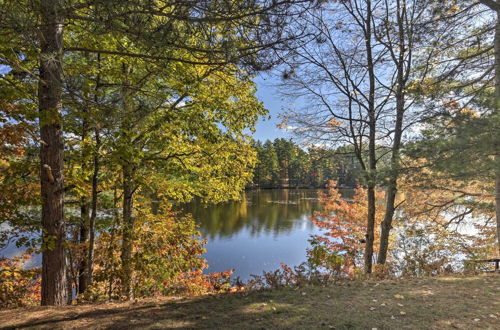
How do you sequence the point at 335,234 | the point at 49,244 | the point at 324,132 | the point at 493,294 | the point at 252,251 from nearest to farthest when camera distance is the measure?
the point at 49,244, the point at 493,294, the point at 324,132, the point at 335,234, the point at 252,251

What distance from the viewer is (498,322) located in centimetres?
286

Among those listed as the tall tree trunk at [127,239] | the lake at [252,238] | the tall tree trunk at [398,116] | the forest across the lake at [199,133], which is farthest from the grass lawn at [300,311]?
the lake at [252,238]

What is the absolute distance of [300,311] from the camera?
3.19 metres

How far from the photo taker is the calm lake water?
1430cm

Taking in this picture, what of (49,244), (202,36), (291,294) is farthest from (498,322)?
(49,244)

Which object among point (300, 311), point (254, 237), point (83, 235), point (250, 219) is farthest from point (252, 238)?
point (300, 311)

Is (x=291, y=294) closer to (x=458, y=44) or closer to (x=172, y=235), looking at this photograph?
(x=172, y=235)

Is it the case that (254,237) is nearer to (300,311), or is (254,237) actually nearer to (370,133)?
(370,133)

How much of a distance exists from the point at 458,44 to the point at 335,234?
8.50m

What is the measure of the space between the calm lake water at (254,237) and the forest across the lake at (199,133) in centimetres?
388

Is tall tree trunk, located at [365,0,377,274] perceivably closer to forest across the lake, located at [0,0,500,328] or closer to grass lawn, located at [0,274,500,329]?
forest across the lake, located at [0,0,500,328]

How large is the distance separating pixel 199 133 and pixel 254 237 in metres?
14.7

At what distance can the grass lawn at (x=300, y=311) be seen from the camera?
2844mm

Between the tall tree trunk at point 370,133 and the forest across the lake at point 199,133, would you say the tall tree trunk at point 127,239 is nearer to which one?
the forest across the lake at point 199,133
